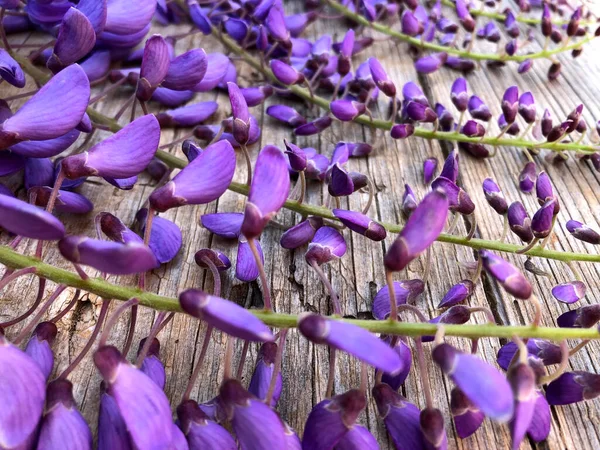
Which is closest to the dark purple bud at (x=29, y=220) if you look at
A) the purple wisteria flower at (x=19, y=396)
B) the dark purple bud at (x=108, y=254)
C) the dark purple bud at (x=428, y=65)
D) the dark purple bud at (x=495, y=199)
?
the dark purple bud at (x=108, y=254)

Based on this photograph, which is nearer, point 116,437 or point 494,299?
point 116,437

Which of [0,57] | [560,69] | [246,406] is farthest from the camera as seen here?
[560,69]

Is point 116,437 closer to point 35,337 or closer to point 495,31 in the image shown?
point 35,337

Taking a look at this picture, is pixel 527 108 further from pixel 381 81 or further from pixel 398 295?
pixel 398 295

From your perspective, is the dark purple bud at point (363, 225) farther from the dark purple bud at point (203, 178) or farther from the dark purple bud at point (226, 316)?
the dark purple bud at point (226, 316)

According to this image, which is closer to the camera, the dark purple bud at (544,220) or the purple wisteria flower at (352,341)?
the purple wisteria flower at (352,341)

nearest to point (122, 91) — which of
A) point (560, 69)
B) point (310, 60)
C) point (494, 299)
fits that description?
point (310, 60)
